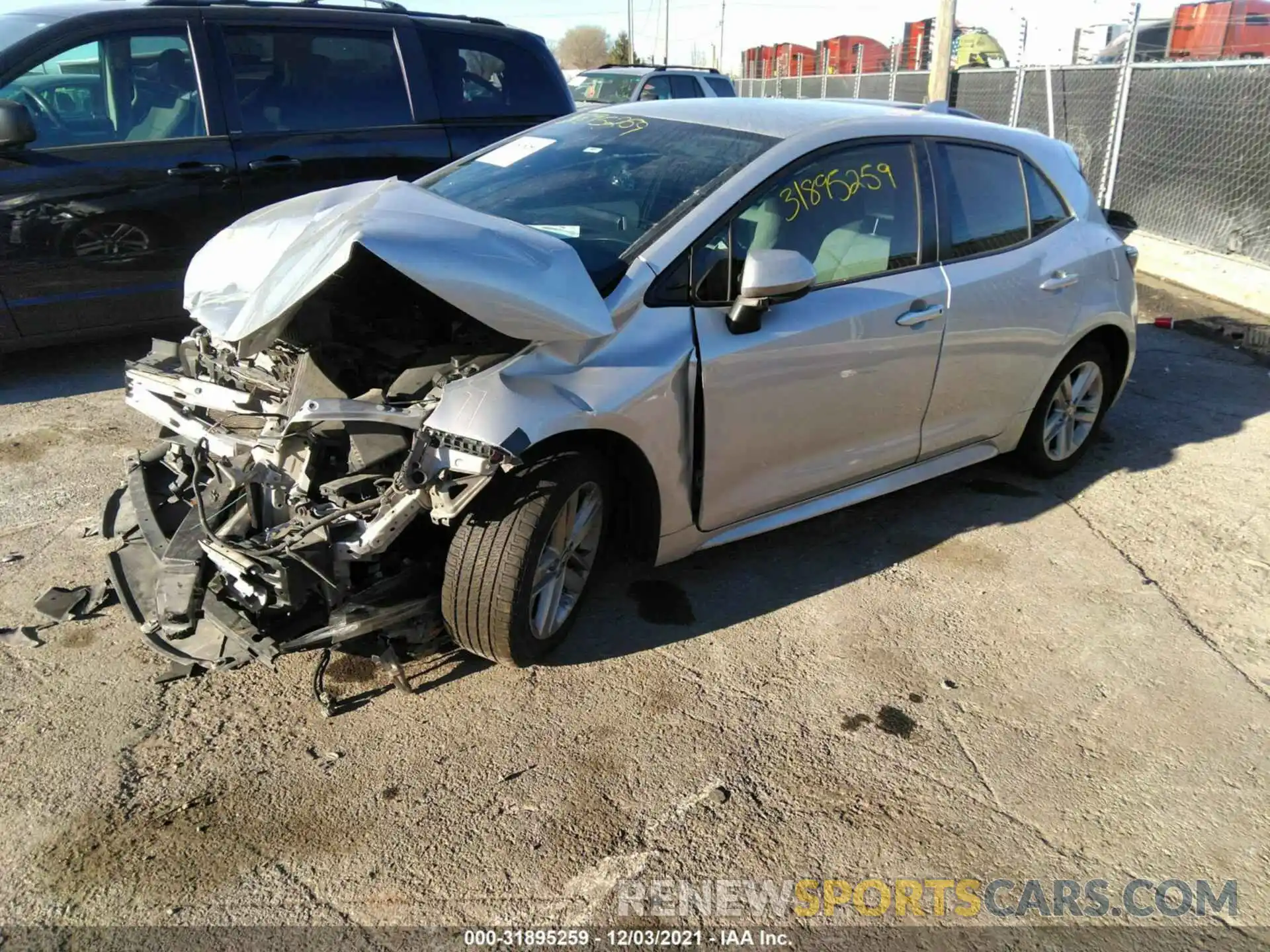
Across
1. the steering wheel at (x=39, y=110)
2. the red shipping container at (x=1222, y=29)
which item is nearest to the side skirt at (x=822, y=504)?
the steering wheel at (x=39, y=110)

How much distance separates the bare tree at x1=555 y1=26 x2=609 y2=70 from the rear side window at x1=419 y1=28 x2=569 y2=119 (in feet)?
253

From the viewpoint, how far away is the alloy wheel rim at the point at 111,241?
5.53 metres

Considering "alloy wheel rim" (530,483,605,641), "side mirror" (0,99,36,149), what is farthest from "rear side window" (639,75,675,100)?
"alloy wheel rim" (530,483,605,641)

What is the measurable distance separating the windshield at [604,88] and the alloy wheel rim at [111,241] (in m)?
7.99

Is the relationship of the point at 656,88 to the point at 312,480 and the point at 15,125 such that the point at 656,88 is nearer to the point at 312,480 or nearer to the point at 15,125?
the point at 15,125

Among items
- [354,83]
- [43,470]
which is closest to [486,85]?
[354,83]

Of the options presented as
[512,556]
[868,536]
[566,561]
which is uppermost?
[512,556]

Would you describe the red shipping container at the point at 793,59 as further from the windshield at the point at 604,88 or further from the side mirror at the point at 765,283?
the side mirror at the point at 765,283

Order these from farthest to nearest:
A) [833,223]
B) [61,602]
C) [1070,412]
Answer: [1070,412] → [833,223] → [61,602]

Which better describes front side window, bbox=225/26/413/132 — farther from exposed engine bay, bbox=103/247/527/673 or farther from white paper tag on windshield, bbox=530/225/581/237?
white paper tag on windshield, bbox=530/225/581/237

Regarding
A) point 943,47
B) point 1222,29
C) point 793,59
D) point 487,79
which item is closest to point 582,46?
point 793,59

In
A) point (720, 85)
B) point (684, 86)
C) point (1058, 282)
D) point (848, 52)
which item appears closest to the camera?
point (1058, 282)

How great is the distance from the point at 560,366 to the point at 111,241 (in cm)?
394

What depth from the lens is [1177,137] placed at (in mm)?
9742
